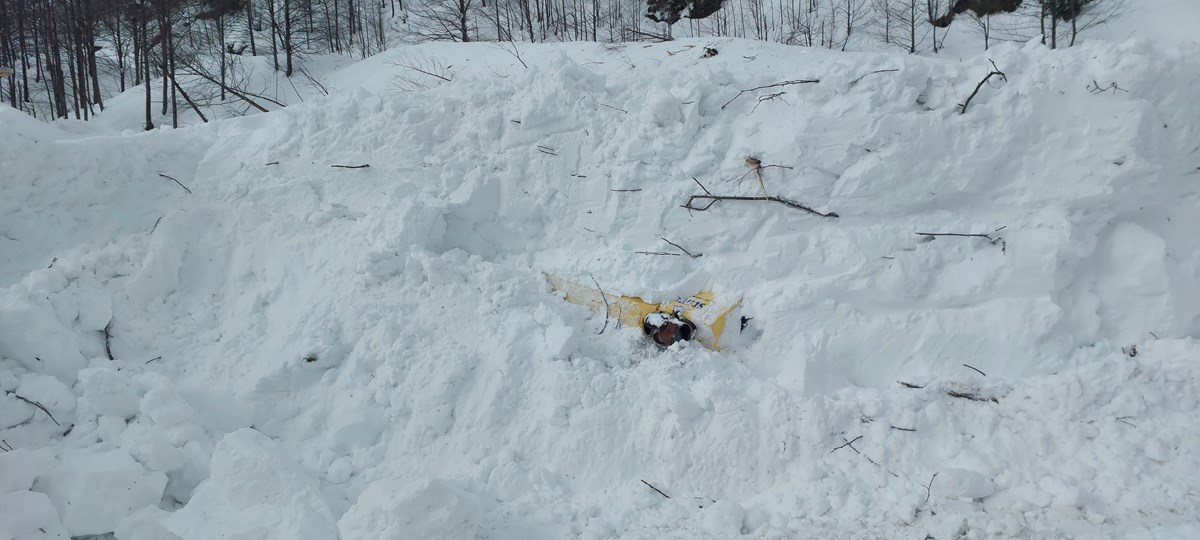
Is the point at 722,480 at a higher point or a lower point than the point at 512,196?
lower

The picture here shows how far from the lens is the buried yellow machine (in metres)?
4.46

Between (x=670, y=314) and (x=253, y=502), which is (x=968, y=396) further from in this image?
(x=253, y=502)

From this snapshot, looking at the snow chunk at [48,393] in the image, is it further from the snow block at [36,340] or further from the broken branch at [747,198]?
the broken branch at [747,198]

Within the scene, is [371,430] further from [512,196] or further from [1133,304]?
[1133,304]

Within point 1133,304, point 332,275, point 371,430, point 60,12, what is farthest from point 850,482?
point 60,12

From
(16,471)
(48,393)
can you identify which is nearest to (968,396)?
(16,471)

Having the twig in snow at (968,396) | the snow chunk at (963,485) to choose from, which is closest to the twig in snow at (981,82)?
the twig in snow at (968,396)

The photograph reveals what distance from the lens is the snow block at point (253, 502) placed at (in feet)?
10.8

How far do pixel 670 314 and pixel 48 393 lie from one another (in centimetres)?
398

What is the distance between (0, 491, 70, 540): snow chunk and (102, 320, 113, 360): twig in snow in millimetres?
1577

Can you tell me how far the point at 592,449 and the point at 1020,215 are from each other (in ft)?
10.9

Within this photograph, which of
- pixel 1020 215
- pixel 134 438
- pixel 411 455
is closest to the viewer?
pixel 134 438

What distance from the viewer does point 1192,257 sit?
4.20m

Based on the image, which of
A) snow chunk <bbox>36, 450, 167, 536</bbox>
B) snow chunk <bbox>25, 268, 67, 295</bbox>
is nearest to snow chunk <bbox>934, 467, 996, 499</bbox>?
snow chunk <bbox>36, 450, 167, 536</bbox>
